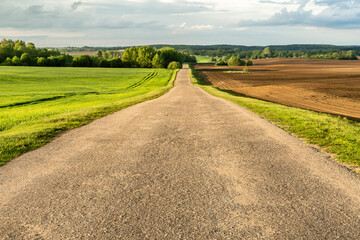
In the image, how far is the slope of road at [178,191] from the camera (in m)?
4.62

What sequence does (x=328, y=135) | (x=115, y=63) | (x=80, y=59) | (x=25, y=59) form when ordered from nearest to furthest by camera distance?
(x=328, y=135) → (x=25, y=59) → (x=80, y=59) → (x=115, y=63)

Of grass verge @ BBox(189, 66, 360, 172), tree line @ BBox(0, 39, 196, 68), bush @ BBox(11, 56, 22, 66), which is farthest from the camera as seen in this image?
tree line @ BBox(0, 39, 196, 68)

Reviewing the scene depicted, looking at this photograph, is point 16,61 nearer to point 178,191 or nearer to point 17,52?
point 17,52

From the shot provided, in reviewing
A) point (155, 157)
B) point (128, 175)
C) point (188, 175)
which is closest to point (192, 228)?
point (188, 175)

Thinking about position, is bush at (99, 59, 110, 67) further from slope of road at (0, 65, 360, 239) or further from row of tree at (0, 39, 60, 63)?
slope of road at (0, 65, 360, 239)

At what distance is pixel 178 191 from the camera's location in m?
5.94

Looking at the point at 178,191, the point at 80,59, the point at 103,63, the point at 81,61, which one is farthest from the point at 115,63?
the point at 178,191

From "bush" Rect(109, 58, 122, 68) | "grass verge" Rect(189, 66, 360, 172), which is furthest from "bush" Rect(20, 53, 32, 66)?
"grass verge" Rect(189, 66, 360, 172)

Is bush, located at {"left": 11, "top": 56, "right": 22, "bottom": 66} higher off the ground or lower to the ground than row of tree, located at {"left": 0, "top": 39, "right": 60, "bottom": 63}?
lower

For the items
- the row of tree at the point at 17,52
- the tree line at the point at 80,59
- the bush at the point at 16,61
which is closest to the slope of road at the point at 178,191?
the tree line at the point at 80,59

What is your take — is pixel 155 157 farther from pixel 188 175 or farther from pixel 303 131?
pixel 303 131

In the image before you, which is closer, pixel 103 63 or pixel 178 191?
pixel 178 191

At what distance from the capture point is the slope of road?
462 cm

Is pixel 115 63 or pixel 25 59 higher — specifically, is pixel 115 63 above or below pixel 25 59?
below
